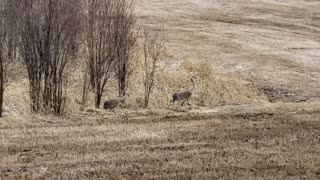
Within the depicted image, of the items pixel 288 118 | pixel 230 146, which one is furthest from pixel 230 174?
pixel 288 118

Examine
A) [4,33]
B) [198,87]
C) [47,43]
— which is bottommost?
[198,87]

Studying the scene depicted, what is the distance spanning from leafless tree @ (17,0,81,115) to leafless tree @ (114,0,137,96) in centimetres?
159

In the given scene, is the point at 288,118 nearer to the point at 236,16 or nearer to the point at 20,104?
the point at 20,104

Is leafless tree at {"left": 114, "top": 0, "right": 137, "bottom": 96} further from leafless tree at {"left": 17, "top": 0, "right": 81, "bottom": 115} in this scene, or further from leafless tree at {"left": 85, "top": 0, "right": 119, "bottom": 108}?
leafless tree at {"left": 17, "top": 0, "right": 81, "bottom": 115}

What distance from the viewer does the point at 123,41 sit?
19453 mm

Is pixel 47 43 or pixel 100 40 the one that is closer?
Answer: pixel 47 43

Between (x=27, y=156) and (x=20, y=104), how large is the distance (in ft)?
20.4

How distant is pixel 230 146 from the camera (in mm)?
12234

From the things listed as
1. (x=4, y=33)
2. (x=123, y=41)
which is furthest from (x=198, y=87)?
(x=4, y=33)

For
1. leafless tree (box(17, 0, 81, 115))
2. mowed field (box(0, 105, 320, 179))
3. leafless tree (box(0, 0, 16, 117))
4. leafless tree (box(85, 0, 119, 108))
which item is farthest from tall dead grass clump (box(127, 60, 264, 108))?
leafless tree (box(0, 0, 16, 117))

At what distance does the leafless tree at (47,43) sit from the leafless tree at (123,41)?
5.22 ft

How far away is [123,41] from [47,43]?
2.94m

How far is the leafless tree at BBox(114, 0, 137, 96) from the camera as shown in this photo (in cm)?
1900

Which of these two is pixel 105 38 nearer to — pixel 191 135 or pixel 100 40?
pixel 100 40
